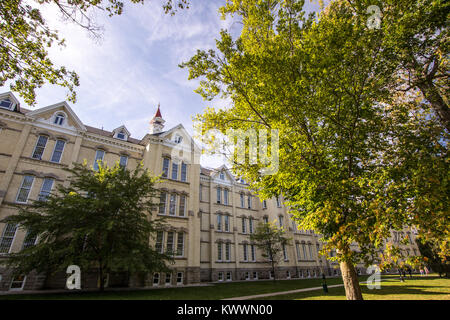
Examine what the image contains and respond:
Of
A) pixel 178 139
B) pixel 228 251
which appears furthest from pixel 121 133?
pixel 228 251

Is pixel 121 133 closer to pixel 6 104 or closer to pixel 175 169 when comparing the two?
pixel 175 169

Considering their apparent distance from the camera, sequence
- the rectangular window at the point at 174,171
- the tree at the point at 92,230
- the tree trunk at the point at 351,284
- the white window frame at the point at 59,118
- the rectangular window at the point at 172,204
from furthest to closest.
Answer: the rectangular window at the point at 174,171
the rectangular window at the point at 172,204
the white window frame at the point at 59,118
the tree at the point at 92,230
the tree trunk at the point at 351,284

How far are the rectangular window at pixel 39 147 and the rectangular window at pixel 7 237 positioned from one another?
6.14 m

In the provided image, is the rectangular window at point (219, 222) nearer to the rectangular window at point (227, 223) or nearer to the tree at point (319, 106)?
the rectangular window at point (227, 223)

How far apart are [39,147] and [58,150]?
4.67 feet

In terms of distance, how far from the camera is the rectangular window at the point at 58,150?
65.4ft

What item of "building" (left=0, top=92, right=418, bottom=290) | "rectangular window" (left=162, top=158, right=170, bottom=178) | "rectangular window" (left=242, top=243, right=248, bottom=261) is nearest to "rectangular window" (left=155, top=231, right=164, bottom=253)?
"building" (left=0, top=92, right=418, bottom=290)

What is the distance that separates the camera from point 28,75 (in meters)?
7.02

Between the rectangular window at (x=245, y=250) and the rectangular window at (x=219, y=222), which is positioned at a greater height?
the rectangular window at (x=219, y=222)

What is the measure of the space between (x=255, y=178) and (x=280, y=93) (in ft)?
13.4

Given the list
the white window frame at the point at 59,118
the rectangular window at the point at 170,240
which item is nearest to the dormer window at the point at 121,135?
the white window frame at the point at 59,118

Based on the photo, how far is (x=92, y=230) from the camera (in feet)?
43.0
